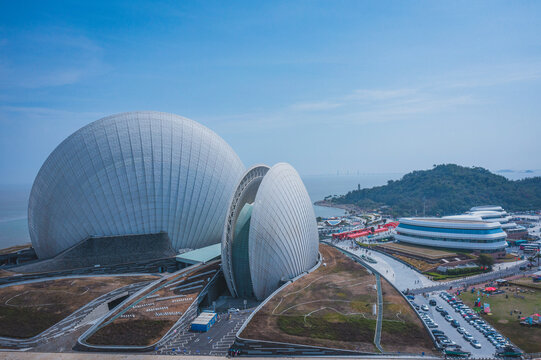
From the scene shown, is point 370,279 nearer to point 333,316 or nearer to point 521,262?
point 333,316

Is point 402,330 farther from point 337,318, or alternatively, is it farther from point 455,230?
point 455,230

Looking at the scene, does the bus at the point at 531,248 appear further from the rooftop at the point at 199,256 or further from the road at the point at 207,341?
the road at the point at 207,341

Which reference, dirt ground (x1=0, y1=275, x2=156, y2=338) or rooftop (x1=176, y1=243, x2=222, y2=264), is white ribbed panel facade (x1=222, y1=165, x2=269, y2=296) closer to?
rooftop (x1=176, y1=243, x2=222, y2=264)

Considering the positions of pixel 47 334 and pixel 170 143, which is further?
pixel 170 143

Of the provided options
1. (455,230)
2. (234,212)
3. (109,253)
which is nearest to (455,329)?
(234,212)

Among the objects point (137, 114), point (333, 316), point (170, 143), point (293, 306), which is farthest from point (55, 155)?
point (333, 316)

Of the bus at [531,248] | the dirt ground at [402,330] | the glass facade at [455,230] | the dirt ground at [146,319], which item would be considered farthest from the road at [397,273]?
Answer: the dirt ground at [146,319]

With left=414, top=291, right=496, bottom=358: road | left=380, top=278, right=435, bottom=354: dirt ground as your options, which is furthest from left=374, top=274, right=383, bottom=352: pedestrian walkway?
left=414, top=291, right=496, bottom=358: road
